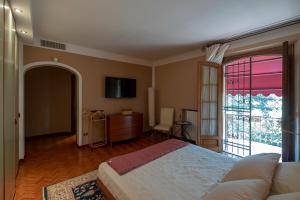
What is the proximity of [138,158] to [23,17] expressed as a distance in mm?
2486

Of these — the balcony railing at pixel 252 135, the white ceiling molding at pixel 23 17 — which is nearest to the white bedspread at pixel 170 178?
the balcony railing at pixel 252 135

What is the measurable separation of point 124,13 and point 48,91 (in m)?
4.21

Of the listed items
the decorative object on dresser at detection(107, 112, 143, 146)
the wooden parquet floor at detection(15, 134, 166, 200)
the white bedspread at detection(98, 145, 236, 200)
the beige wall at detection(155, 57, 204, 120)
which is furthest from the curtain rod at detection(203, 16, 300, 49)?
the wooden parquet floor at detection(15, 134, 166, 200)

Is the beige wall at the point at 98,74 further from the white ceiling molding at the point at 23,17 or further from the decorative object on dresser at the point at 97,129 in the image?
the white ceiling molding at the point at 23,17

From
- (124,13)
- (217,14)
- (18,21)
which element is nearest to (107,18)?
(124,13)

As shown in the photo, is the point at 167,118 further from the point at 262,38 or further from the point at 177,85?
the point at 262,38

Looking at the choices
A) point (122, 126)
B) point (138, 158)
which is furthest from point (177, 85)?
point (138, 158)

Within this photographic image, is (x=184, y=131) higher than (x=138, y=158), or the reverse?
(x=138, y=158)

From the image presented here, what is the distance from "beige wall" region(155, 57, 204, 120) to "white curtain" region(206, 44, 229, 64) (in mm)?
483

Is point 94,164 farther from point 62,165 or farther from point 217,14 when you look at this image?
point 217,14

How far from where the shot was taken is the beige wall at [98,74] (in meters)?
3.40

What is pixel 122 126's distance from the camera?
414 centimetres

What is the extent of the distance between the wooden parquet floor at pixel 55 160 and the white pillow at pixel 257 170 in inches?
92.3

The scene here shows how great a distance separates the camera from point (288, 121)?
2.50 metres
